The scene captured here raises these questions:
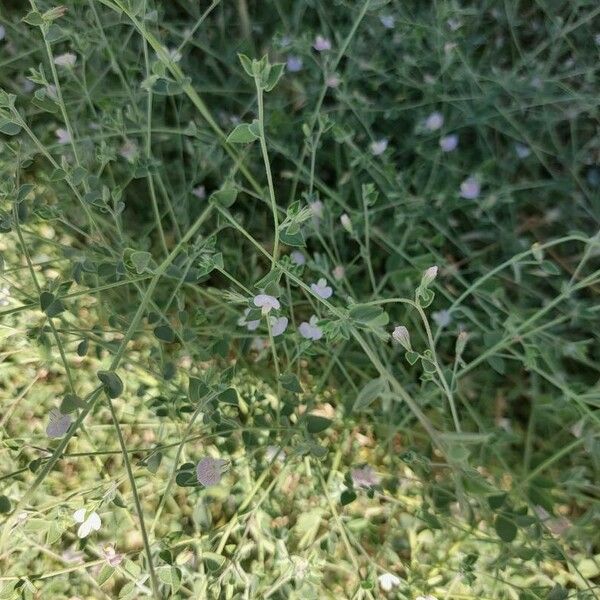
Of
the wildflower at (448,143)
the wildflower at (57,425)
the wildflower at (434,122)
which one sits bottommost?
the wildflower at (57,425)

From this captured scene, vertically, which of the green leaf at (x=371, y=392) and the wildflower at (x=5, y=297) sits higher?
the green leaf at (x=371, y=392)

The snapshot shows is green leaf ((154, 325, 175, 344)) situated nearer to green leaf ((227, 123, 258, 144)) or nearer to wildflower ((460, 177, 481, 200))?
green leaf ((227, 123, 258, 144))

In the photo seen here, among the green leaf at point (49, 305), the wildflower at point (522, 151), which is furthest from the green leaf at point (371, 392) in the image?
the wildflower at point (522, 151)

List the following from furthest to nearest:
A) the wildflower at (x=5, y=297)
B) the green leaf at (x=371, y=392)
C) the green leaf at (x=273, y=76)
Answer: the wildflower at (x=5, y=297)
the green leaf at (x=371, y=392)
the green leaf at (x=273, y=76)

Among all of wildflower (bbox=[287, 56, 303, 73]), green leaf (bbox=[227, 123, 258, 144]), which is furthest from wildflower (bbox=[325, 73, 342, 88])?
green leaf (bbox=[227, 123, 258, 144])

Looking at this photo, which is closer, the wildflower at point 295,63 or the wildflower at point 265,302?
the wildflower at point 265,302

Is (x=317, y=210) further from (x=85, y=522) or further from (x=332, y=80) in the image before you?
(x=85, y=522)

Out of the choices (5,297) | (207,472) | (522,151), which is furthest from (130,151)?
(522,151)

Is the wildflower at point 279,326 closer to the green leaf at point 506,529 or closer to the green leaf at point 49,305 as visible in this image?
the green leaf at point 49,305
